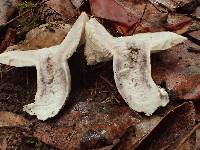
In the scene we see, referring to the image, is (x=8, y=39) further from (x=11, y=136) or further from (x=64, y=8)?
(x=11, y=136)

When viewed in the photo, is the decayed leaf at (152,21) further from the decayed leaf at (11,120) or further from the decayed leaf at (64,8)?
the decayed leaf at (11,120)

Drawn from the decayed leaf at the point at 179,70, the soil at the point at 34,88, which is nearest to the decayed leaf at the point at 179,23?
the decayed leaf at the point at 179,70

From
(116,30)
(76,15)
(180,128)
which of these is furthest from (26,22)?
(180,128)

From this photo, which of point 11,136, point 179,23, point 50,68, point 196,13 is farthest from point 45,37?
point 196,13

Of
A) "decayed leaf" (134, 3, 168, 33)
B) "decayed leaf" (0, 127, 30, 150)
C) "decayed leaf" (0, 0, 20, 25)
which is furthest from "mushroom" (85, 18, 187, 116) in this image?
"decayed leaf" (0, 0, 20, 25)

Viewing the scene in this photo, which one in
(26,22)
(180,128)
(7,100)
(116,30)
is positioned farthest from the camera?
(26,22)

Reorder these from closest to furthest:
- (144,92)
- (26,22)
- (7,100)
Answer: (144,92)
(7,100)
(26,22)

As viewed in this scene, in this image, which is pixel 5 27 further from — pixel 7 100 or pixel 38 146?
pixel 38 146
